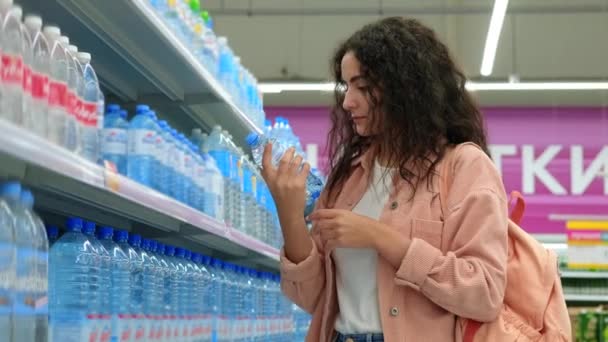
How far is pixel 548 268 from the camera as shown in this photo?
2242 mm

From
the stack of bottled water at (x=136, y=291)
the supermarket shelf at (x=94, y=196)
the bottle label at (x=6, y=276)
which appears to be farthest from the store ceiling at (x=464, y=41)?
the bottle label at (x=6, y=276)

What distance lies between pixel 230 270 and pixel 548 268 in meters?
2.35

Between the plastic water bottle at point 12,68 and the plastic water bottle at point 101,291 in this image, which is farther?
the plastic water bottle at point 101,291

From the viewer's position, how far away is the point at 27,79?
1918mm

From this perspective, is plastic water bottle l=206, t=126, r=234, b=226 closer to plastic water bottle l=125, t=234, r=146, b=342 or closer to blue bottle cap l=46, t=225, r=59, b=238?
plastic water bottle l=125, t=234, r=146, b=342

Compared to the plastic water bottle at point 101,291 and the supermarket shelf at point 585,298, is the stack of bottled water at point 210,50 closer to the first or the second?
the plastic water bottle at point 101,291

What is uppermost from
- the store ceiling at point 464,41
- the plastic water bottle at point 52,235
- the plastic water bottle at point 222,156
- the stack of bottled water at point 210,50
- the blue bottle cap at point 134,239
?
the store ceiling at point 464,41

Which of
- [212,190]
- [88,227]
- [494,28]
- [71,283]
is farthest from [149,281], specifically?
[494,28]

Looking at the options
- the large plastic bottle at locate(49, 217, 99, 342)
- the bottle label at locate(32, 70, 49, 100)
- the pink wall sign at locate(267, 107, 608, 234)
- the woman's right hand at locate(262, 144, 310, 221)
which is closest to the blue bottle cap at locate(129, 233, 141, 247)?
the large plastic bottle at locate(49, 217, 99, 342)

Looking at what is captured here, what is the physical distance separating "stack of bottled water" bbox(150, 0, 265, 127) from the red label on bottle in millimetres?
1176

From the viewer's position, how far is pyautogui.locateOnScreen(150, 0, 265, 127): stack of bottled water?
3404 millimetres

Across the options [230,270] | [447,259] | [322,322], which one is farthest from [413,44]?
[230,270]

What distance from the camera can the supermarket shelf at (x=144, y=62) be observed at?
8.72 ft

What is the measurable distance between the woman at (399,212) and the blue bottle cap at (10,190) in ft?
2.21
